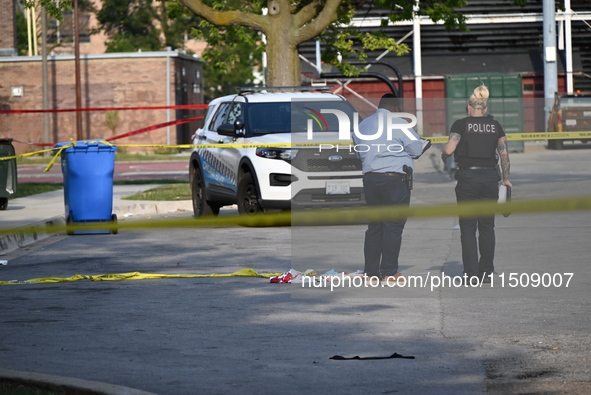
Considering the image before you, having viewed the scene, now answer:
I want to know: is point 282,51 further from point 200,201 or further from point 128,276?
point 128,276

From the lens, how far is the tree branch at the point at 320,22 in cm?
2420

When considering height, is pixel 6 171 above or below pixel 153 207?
above

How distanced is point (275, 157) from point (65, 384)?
9854mm

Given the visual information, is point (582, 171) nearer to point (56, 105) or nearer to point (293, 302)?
point (293, 302)

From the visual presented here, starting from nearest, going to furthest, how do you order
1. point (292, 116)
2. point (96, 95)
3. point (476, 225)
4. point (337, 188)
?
point (476, 225) < point (337, 188) < point (292, 116) < point (96, 95)

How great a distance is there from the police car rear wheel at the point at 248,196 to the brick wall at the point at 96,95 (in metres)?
29.3

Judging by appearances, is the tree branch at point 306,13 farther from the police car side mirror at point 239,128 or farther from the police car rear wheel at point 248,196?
the police car rear wheel at point 248,196

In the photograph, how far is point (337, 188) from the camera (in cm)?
1541

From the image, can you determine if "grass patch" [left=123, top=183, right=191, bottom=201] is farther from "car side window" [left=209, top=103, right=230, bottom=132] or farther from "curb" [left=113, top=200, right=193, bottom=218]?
"car side window" [left=209, top=103, right=230, bottom=132]

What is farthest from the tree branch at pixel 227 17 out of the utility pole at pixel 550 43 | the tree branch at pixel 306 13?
the utility pole at pixel 550 43

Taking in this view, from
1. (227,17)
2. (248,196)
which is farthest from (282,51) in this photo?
(248,196)

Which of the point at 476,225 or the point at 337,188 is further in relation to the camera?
the point at 337,188

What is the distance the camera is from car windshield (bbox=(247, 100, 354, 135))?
16594 mm

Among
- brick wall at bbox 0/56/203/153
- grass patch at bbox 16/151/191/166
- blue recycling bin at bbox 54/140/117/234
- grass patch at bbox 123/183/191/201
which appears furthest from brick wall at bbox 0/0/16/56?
blue recycling bin at bbox 54/140/117/234
